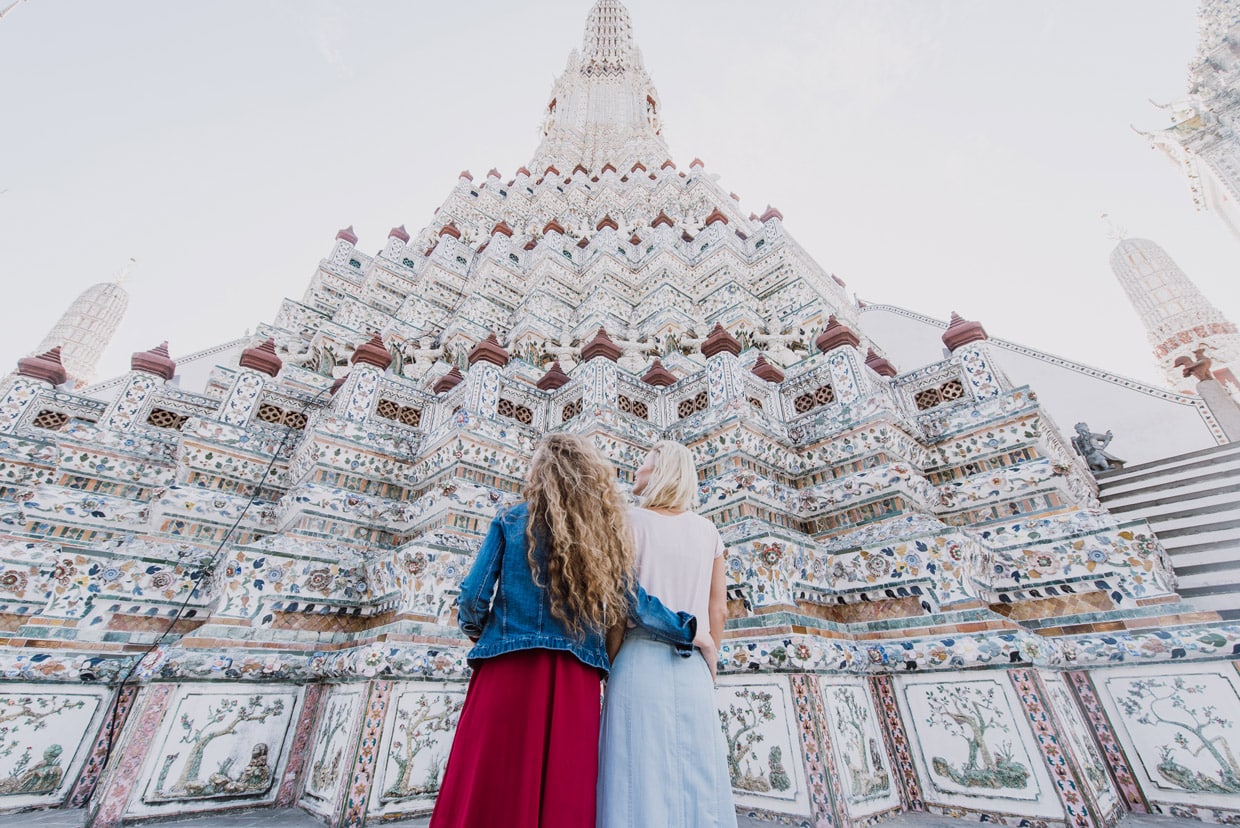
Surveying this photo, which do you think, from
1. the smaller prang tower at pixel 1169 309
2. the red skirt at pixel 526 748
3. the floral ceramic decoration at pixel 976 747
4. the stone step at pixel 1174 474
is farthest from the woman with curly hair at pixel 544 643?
the smaller prang tower at pixel 1169 309

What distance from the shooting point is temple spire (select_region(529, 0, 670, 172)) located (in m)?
21.4

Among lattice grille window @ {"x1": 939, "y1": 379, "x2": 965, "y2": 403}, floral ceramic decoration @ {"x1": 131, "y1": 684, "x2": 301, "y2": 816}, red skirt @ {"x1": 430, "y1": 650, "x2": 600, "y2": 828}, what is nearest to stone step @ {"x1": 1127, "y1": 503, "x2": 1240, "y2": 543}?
lattice grille window @ {"x1": 939, "y1": 379, "x2": 965, "y2": 403}

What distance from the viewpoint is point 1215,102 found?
17.5m

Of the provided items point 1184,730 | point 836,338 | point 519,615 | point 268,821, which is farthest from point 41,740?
point 836,338

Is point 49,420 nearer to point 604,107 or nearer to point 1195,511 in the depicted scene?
point 1195,511

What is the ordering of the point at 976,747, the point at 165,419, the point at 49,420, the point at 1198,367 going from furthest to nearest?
the point at 1198,367 < the point at 165,419 < the point at 49,420 < the point at 976,747

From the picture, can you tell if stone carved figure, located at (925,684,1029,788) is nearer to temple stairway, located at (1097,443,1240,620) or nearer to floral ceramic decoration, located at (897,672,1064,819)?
floral ceramic decoration, located at (897,672,1064,819)

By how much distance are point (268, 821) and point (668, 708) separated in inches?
136

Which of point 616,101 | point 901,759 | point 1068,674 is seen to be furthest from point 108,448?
point 616,101

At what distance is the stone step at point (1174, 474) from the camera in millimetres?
6953

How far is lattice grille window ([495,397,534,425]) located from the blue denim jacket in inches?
189

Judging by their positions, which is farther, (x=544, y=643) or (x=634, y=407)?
(x=634, y=407)

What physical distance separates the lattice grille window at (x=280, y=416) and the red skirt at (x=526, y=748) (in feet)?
19.5

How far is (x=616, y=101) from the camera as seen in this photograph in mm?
24047
